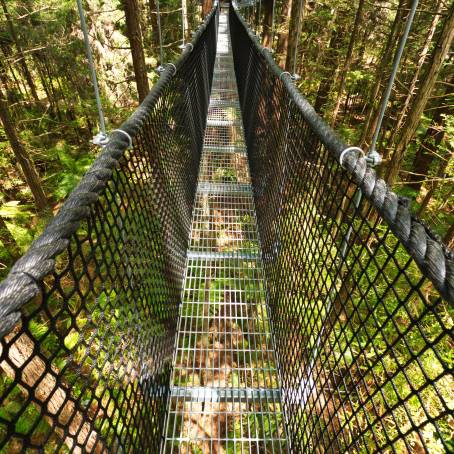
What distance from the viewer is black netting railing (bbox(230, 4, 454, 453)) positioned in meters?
0.84

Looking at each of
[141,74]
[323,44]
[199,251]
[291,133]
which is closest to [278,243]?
[291,133]

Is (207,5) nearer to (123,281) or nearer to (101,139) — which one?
(101,139)

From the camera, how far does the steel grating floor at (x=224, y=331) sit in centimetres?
205

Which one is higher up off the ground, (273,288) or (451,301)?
(451,301)

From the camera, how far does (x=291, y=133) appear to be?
6.88 feet

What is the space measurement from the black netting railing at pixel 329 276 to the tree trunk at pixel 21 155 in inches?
159

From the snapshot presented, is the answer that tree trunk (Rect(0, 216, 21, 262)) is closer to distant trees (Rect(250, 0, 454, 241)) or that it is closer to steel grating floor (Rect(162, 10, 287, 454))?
steel grating floor (Rect(162, 10, 287, 454))

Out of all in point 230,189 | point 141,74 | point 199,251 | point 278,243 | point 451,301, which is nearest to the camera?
point 451,301

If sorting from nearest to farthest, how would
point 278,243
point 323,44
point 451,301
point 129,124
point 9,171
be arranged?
point 451,301 < point 129,124 < point 278,243 < point 323,44 < point 9,171

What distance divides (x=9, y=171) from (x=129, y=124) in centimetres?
993

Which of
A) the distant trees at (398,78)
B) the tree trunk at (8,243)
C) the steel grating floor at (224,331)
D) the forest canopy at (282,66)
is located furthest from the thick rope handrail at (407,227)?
the tree trunk at (8,243)

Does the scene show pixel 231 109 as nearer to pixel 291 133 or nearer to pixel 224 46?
pixel 291 133

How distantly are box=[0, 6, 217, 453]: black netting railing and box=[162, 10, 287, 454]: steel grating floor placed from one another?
9.1 inches

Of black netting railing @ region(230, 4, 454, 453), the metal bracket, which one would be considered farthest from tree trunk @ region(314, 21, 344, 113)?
the metal bracket
